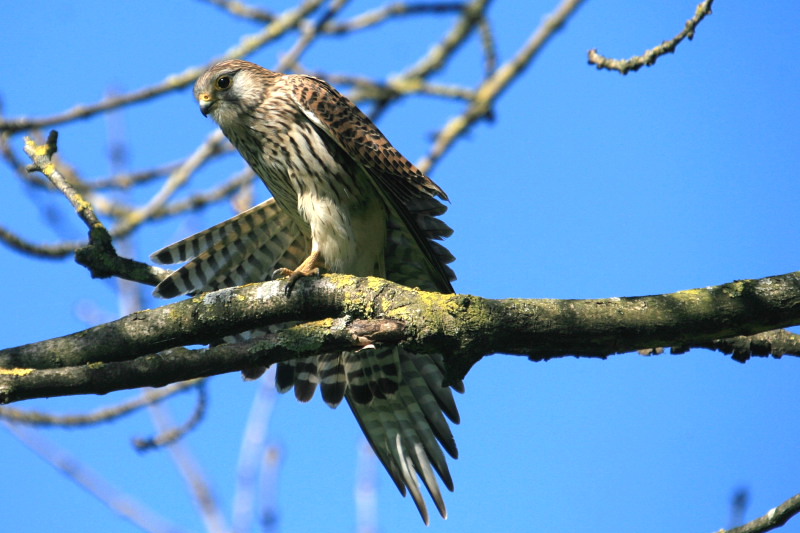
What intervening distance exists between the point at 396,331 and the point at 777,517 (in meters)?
1.61

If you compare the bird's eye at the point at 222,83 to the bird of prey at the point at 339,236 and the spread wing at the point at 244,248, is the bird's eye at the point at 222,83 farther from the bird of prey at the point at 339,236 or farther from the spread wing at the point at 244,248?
the spread wing at the point at 244,248

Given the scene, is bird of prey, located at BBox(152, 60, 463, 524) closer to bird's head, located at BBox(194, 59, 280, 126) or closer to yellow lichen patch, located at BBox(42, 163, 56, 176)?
bird's head, located at BBox(194, 59, 280, 126)

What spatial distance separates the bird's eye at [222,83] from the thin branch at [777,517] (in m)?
4.17

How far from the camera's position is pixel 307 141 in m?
5.17

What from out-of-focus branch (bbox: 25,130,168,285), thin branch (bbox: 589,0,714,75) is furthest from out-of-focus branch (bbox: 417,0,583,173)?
out-of-focus branch (bbox: 25,130,168,285)

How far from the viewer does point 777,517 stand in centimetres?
316

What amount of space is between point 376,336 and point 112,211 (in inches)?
142

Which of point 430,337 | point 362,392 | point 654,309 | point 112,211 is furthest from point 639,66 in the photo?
point 112,211

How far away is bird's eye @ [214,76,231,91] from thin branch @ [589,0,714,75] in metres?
2.44

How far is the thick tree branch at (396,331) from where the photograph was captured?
314cm

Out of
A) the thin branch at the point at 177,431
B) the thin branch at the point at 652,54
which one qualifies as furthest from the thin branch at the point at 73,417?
the thin branch at the point at 652,54

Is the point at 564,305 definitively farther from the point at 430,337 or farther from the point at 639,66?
the point at 639,66

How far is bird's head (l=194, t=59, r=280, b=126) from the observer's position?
5469 mm

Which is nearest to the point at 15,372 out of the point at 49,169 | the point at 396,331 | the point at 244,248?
the point at 396,331
